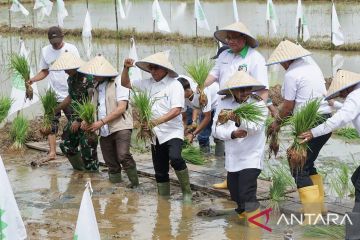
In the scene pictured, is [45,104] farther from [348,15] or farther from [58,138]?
[348,15]

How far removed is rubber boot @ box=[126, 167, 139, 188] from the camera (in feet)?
24.5

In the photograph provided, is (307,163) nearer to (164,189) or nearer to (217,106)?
(217,106)

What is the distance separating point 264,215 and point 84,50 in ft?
46.7

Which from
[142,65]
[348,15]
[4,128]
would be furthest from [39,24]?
[142,65]

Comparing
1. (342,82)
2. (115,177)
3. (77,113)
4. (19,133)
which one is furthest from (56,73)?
(342,82)

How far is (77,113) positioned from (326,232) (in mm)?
3091

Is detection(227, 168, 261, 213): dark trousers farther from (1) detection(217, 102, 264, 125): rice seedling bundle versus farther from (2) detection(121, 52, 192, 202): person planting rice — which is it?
(2) detection(121, 52, 192, 202): person planting rice

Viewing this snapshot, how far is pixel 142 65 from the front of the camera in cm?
696

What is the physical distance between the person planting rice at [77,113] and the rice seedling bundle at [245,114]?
1965mm

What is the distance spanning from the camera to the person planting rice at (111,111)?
7340mm

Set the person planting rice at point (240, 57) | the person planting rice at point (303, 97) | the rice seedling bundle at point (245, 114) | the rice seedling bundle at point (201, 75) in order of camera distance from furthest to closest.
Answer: the rice seedling bundle at point (201, 75) → the person planting rice at point (240, 57) → the person planting rice at point (303, 97) → the rice seedling bundle at point (245, 114)

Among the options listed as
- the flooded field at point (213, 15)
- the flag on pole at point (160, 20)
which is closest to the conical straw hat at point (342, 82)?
the flag on pole at point (160, 20)

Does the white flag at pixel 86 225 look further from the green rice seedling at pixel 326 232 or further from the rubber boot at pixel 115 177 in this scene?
the rubber boot at pixel 115 177

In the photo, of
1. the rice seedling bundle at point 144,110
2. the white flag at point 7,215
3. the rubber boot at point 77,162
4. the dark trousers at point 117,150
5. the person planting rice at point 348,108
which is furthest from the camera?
the rubber boot at point 77,162
